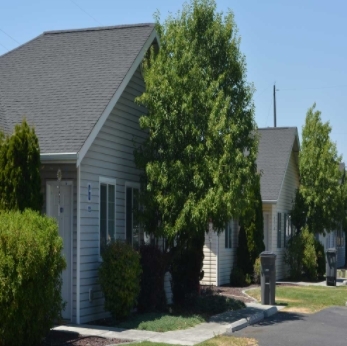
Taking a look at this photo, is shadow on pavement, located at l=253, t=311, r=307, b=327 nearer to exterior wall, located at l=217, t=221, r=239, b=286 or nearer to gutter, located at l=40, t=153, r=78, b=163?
gutter, located at l=40, t=153, r=78, b=163

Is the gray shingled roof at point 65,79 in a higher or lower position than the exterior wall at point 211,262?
higher

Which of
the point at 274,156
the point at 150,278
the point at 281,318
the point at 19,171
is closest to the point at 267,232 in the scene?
the point at 274,156

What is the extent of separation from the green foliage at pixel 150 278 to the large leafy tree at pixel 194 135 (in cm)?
56

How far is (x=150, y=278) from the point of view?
51.4 ft

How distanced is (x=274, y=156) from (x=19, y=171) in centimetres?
1888

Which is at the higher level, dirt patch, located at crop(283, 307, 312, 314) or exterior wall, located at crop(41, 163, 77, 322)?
exterior wall, located at crop(41, 163, 77, 322)

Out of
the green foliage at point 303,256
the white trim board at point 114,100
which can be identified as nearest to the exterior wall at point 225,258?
the green foliage at point 303,256

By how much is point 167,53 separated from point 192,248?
15.2ft

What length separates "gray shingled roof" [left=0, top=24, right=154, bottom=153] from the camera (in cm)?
1434

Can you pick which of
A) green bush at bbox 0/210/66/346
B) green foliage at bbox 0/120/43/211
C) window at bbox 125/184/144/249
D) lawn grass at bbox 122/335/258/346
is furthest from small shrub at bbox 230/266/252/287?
green bush at bbox 0/210/66/346

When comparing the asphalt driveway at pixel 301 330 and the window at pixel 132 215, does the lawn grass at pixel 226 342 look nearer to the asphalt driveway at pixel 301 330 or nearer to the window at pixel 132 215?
the asphalt driveway at pixel 301 330

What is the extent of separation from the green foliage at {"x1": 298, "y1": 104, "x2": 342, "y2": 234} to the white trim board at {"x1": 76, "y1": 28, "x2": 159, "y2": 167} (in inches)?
534

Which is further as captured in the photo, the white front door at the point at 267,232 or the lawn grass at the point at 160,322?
the white front door at the point at 267,232

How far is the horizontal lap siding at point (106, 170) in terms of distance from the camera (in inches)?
565
